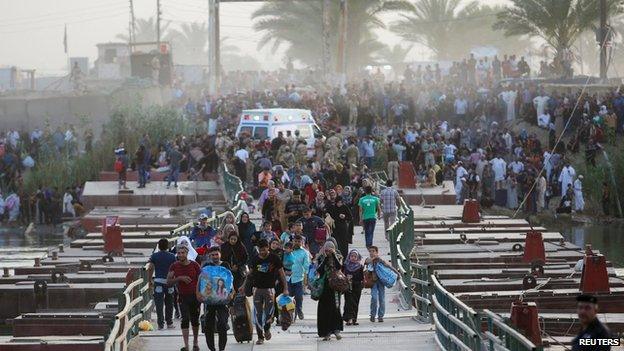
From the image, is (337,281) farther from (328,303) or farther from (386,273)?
(386,273)

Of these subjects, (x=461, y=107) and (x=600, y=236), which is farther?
(x=461, y=107)

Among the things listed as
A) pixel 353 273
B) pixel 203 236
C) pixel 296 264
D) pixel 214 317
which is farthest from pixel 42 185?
pixel 214 317

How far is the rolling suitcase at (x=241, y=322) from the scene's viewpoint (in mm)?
23859

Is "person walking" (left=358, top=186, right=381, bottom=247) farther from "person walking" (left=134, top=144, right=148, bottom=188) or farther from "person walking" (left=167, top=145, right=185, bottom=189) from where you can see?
"person walking" (left=167, top=145, right=185, bottom=189)

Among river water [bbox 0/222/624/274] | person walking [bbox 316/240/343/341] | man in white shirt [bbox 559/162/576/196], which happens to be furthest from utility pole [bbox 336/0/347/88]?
person walking [bbox 316/240/343/341]

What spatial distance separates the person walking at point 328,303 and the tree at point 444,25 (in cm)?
7360

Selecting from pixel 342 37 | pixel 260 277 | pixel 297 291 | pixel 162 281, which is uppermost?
pixel 342 37

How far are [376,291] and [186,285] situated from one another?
460 cm

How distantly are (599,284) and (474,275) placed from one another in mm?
5353

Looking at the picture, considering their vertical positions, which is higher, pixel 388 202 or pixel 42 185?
pixel 388 202

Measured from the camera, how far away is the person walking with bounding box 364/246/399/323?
2627 centimetres

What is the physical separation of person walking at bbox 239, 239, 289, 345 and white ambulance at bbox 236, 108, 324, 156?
1089 inches

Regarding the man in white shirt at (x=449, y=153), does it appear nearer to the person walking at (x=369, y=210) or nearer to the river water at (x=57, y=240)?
the river water at (x=57, y=240)

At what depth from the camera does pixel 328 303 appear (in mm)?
24391
